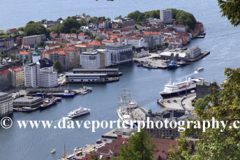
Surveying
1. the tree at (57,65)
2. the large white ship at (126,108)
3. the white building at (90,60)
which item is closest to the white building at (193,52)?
the white building at (90,60)

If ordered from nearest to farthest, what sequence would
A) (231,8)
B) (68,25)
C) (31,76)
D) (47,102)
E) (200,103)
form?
(231,8)
(200,103)
(47,102)
(31,76)
(68,25)

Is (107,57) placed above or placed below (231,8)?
below

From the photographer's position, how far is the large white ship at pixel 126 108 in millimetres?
9992

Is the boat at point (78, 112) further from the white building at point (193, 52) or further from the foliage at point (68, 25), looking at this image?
the foliage at point (68, 25)

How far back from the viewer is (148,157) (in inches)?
128

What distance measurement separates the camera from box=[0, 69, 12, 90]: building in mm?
13203

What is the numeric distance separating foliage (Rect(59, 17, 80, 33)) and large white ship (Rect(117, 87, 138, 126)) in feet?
32.0

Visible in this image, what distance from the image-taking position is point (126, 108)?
34.6 ft

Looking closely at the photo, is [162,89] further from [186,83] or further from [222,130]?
[222,130]

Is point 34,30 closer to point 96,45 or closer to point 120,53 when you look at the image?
point 96,45

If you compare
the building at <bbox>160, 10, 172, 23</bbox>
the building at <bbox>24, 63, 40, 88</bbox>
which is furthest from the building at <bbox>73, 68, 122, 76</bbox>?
the building at <bbox>160, 10, 172, 23</bbox>

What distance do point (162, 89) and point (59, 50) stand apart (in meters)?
5.31

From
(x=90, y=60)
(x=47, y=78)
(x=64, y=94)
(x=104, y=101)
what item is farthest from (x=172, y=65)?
(x=104, y=101)

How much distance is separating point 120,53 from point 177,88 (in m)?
4.94
